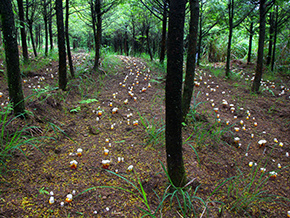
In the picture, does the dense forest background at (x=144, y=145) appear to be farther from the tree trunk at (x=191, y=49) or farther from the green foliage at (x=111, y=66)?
the green foliage at (x=111, y=66)

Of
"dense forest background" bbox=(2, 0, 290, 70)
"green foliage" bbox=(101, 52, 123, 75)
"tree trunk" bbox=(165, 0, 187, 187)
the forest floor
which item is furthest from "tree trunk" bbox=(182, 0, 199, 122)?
"green foliage" bbox=(101, 52, 123, 75)

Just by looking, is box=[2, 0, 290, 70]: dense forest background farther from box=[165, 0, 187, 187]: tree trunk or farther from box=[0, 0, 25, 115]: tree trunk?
box=[0, 0, 25, 115]: tree trunk

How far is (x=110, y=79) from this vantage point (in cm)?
720

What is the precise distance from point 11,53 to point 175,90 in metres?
3.06

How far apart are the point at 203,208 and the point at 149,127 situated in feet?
6.15

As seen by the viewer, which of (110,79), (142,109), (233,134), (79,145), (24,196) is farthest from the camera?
(110,79)

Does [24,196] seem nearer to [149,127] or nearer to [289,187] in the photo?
[149,127]

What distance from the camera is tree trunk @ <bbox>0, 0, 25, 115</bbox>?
10.0 ft

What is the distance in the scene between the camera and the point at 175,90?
204 cm

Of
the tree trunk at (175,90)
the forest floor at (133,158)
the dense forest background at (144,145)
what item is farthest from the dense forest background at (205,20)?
the forest floor at (133,158)

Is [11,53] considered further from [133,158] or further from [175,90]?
[175,90]

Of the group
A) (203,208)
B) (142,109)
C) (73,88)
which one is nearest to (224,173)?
(203,208)

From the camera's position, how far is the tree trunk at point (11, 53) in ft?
10.0

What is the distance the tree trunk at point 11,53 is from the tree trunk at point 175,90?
9.44ft
